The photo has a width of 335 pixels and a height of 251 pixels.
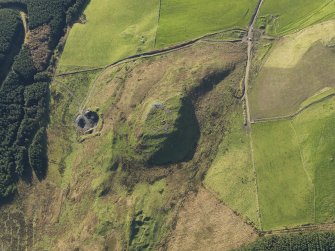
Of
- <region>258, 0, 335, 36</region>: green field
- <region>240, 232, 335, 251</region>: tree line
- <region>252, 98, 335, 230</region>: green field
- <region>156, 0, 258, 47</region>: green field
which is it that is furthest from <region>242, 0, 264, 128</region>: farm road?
<region>240, 232, 335, 251</region>: tree line

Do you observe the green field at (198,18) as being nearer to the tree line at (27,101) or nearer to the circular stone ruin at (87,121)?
the circular stone ruin at (87,121)

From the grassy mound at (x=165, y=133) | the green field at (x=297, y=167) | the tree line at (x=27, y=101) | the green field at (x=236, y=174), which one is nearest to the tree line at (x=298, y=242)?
the green field at (x=297, y=167)


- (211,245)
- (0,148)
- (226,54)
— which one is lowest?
(211,245)

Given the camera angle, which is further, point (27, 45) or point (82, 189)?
point (27, 45)

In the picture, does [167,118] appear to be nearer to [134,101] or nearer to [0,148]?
[134,101]

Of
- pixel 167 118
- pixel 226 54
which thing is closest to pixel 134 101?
pixel 167 118

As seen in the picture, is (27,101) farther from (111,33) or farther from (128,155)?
(128,155)

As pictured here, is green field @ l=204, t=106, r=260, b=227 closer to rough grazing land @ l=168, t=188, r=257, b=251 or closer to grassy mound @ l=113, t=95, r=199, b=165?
rough grazing land @ l=168, t=188, r=257, b=251
